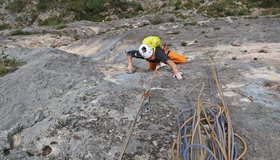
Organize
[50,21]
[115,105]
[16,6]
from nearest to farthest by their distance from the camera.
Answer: [115,105] < [50,21] < [16,6]

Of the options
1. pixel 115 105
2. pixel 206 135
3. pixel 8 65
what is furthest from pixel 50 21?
pixel 206 135

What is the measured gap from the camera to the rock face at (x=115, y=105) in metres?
4.61

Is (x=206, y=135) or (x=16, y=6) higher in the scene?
(x=206, y=135)

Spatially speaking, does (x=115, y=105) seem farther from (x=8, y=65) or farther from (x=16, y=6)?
→ (x=16, y=6)

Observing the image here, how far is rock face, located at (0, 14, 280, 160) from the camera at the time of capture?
15.1 ft

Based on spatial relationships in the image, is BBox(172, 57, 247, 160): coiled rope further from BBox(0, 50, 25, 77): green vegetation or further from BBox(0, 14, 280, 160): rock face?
BBox(0, 50, 25, 77): green vegetation

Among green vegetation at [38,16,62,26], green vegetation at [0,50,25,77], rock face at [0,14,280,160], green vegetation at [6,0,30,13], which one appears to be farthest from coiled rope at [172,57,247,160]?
green vegetation at [6,0,30,13]

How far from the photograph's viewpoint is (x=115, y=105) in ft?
18.4

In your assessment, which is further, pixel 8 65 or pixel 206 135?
pixel 8 65

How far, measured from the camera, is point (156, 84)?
666 centimetres

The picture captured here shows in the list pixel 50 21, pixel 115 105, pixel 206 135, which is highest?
pixel 115 105

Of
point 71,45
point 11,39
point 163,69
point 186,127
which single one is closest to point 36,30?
point 11,39

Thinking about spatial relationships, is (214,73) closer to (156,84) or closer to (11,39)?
(156,84)

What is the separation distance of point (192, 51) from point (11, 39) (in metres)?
8.02
